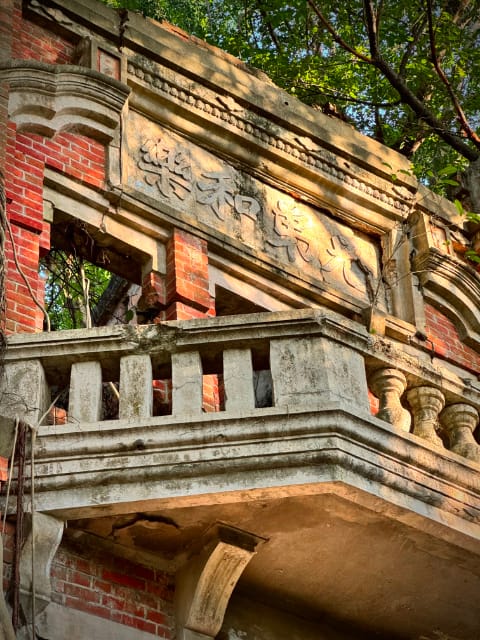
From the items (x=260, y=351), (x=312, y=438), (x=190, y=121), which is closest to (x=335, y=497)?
(x=312, y=438)

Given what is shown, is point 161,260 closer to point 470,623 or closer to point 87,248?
point 87,248

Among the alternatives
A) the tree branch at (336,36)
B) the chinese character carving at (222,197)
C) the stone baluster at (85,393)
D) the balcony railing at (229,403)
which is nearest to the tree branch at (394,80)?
the tree branch at (336,36)

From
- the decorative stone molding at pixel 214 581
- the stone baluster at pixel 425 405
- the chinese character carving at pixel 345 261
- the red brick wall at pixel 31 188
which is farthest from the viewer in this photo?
→ the chinese character carving at pixel 345 261

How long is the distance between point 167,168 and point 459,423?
369 cm

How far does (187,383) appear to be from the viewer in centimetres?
830

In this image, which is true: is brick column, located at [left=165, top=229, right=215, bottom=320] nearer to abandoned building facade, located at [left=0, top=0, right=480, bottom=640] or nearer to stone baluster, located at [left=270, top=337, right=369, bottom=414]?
abandoned building facade, located at [left=0, top=0, right=480, bottom=640]

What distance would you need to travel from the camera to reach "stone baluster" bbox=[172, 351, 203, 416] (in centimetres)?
817

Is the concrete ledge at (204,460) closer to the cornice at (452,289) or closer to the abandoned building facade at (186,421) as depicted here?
the abandoned building facade at (186,421)

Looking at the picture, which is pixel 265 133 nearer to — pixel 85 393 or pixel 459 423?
pixel 459 423

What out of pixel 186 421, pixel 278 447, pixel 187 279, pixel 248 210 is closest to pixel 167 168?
pixel 248 210

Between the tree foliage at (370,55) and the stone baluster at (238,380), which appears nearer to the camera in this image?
the stone baluster at (238,380)

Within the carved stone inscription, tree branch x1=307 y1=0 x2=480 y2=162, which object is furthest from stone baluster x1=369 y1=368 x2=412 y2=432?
tree branch x1=307 y1=0 x2=480 y2=162

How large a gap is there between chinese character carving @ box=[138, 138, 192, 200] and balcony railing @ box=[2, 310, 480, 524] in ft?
10.0

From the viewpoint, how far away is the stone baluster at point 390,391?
28.2 ft
